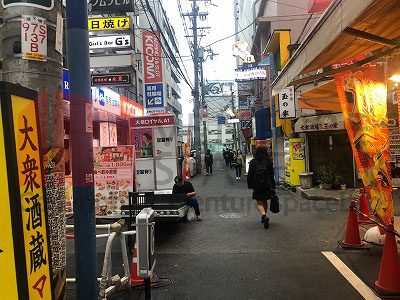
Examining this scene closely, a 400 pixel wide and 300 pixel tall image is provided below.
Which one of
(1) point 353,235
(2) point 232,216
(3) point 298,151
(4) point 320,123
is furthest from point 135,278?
(3) point 298,151

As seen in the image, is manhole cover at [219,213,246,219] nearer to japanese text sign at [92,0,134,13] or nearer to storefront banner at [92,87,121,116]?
storefront banner at [92,87,121,116]

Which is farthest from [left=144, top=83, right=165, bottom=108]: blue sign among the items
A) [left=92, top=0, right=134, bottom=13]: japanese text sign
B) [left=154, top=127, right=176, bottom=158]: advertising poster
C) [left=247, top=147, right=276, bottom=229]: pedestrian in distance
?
[left=92, top=0, right=134, bottom=13]: japanese text sign

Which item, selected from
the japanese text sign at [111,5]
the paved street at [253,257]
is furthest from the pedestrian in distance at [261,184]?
the japanese text sign at [111,5]

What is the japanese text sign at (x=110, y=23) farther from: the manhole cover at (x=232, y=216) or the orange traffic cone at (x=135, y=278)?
the orange traffic cone at (x=135, y=278)

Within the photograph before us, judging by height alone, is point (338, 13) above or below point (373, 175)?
above

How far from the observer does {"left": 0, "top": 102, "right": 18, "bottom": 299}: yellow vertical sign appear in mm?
2033

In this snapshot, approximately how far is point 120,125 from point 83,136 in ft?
55.6

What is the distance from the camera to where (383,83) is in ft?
21.8

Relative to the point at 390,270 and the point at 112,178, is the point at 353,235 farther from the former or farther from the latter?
the point at 112,178

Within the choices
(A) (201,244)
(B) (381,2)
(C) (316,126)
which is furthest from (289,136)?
(B) (381,2)

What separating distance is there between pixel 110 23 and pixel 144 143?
409 cm

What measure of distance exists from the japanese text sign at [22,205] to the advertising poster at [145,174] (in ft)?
34.7

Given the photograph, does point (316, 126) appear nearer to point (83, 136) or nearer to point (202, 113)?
Answer: point (83, 136)

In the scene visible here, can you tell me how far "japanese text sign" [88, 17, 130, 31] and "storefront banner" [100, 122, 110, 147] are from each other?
4475mm
